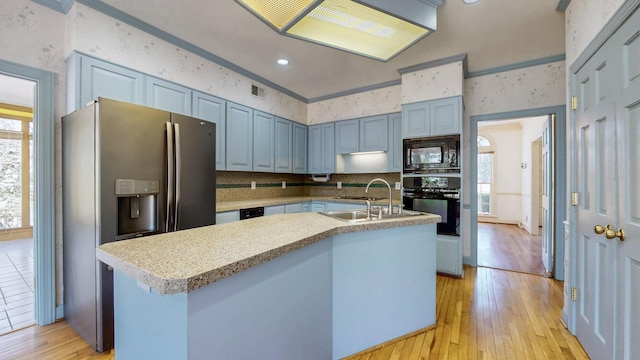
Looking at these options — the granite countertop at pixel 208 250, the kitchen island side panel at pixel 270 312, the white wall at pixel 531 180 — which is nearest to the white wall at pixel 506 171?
the white wall at pixel 531 180

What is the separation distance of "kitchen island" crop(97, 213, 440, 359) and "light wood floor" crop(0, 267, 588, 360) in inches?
6.4

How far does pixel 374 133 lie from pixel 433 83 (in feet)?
3.66

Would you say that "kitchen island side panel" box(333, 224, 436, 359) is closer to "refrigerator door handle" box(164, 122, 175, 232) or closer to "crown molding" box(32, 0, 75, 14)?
"refrigerator door handle" box(164, 122, 175, 232)

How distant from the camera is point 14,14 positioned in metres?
2.06

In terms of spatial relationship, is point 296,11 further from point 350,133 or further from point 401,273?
point 350,133

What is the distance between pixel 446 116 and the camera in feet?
10.9

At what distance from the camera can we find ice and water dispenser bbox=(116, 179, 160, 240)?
1.93 metres

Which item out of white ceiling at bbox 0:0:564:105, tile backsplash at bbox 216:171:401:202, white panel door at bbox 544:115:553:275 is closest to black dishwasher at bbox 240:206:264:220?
tile backsplash at bbox 216:171:401:202

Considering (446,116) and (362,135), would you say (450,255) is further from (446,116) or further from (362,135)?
(362,135)

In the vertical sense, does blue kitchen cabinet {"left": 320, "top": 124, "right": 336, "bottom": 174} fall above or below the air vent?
below

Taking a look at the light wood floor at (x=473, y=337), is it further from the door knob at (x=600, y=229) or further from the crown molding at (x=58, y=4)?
the crown molding at (x=58, y=4)

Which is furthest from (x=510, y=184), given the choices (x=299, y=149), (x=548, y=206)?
(x=299, y=149)

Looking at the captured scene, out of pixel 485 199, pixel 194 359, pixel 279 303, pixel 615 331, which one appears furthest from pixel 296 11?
pixel 485 199

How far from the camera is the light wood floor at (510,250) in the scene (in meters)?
3.72
